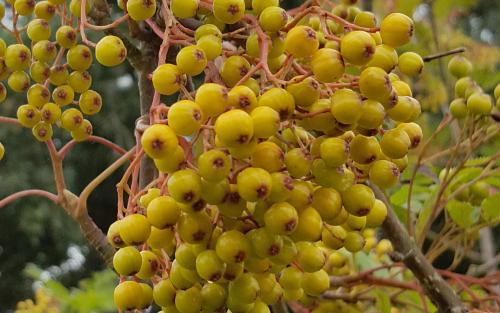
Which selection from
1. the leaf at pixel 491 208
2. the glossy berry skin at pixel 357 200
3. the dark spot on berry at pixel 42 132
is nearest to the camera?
the glossy berry skin at pixel 357 200

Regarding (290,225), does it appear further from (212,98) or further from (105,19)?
(105,19)

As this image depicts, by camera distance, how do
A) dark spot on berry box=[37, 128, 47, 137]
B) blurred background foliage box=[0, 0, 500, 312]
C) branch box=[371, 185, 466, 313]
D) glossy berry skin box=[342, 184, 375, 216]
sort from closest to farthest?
glossy berry skin box=[342, 184, 375, 216]
dark spot on berry box=[37, 128, 47, 137]
branch box=[371, 185, 466, 313]
blurred background foliage box=[0, 0, 500, 312]

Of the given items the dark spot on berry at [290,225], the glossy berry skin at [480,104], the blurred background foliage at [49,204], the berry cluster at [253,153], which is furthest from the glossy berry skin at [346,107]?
the blurred background foliage at [49,204]

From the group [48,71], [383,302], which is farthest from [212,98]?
[383,302]

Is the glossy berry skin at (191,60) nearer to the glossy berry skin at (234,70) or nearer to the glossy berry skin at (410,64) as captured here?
the glossy berry skin at (234,70)

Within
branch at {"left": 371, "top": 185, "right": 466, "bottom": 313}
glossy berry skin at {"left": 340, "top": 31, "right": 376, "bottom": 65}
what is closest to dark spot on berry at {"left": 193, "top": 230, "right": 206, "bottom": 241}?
glossy berry skin at {"left": 340, "top": 31, "right": 376, "bottom": 65}

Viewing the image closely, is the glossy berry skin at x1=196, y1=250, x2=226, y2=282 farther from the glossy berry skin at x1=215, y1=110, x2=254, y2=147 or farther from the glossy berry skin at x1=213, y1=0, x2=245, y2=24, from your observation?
the glossy berry skin at x1=213, y1=0, x2=245, y2=24
